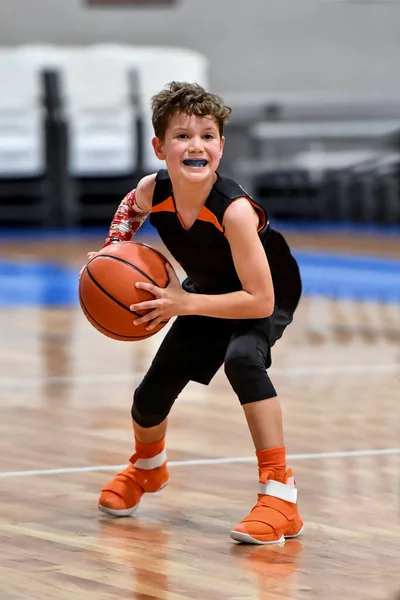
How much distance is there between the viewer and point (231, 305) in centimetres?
271

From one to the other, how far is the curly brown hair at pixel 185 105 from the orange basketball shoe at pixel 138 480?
0.80m

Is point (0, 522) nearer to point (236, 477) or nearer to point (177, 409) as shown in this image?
point (236, 477)

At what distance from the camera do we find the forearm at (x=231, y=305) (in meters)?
2.69

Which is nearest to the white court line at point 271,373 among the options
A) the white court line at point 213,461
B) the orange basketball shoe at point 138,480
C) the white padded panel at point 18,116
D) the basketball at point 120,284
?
the white court line at point 213,461

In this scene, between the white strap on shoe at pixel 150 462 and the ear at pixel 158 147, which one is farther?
the white strap on shoe at pixel 150 462

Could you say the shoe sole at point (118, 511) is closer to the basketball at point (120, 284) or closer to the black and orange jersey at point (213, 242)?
the basketball at point (120, 284)

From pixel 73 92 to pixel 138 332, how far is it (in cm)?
991

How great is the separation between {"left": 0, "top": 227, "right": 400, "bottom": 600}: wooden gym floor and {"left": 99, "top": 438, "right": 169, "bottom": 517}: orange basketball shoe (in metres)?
0.04

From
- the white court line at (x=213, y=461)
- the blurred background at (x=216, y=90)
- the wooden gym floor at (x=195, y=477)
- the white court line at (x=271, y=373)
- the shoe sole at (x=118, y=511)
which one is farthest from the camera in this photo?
→ the blurred background at (x=216, y=90)

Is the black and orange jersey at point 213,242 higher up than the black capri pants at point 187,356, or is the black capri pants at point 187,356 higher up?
the black and orange jersey at point 213,242

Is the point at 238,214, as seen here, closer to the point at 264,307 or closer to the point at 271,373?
the point at 264,307

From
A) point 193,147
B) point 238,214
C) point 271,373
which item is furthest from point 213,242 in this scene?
point 271,373

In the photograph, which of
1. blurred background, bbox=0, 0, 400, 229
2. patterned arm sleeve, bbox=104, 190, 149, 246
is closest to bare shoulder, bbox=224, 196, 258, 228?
patterned arm sleeve, bbox=104, 190, 149, 246

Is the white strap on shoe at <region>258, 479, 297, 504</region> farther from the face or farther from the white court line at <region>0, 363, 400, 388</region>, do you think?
the white court line at <region>0, 363, 400, 388</region>
